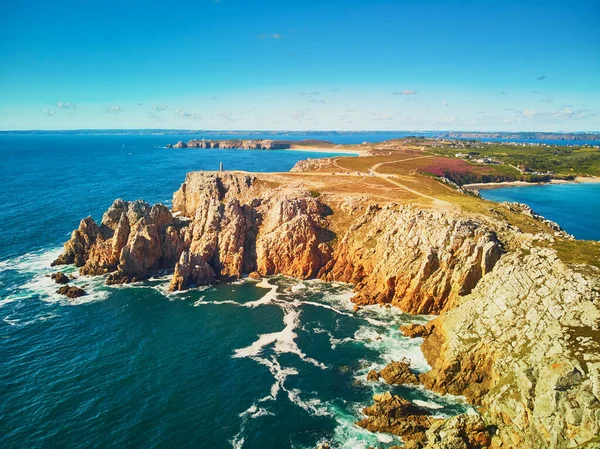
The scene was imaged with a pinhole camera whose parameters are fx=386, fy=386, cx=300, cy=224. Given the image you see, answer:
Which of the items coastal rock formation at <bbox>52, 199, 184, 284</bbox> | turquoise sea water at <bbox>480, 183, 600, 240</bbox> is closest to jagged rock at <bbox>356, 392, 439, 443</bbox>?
coastal rock formation at <bbox>52, 199, 184, 284</bbox>

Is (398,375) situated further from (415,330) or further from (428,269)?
(428,269)

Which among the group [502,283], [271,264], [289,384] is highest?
[502,283]

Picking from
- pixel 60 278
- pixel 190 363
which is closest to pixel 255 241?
pixel 190 363

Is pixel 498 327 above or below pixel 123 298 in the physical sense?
above

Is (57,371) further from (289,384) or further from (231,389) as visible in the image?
(289,384)

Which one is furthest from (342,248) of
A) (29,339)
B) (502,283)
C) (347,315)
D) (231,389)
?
Answer: (29,339)

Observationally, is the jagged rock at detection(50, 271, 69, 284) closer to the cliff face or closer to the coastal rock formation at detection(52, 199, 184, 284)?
the coastal rock formation at detection(52, 199, 184, 284)
